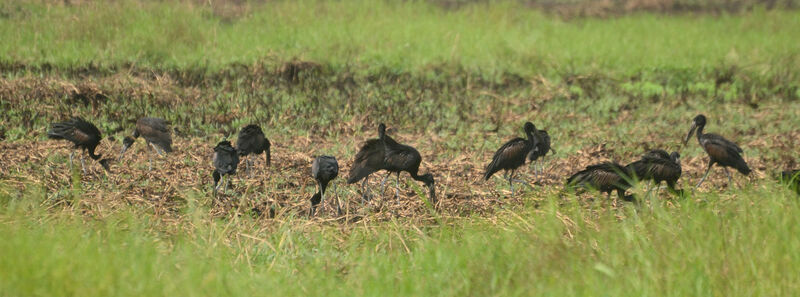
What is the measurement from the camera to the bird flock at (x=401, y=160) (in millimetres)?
5875

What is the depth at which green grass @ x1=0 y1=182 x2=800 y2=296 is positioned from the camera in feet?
12.4

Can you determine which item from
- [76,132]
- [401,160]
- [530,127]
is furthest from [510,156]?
[76,132]

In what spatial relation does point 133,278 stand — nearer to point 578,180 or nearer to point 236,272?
point 236,272

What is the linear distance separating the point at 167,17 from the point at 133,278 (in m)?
10.2

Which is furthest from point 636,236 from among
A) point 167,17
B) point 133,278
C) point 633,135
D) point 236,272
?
point 167,17

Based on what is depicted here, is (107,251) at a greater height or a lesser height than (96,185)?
greater

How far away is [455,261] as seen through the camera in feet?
14.0

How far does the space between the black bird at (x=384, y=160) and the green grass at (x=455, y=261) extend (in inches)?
48.0

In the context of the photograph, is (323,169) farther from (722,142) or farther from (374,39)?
(374,39)

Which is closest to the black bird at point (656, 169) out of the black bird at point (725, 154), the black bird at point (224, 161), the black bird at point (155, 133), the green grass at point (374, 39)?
the black bird at point (725, 154)

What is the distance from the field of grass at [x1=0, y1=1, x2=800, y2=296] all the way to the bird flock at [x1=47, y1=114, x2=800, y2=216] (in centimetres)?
15

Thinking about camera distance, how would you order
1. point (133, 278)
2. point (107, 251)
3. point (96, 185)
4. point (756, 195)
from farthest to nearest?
1. point (96, 185)
2. point (756, 195)
3. point (107, 251)
4. point (133, 278)

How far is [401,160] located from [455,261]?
2223 mm

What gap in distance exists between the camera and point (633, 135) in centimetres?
948
